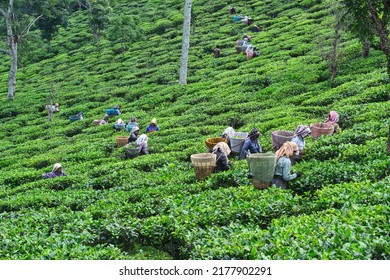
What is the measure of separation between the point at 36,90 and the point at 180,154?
2401 cm

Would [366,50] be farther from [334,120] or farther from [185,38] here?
[185,38]

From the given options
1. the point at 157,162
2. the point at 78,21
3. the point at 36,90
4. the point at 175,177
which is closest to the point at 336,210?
the point at 175,177

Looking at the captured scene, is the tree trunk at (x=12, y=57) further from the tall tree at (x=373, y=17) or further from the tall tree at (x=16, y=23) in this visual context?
the tall tree at (x=373, y=17)

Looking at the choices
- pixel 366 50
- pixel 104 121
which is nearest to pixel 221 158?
pixel 104 121

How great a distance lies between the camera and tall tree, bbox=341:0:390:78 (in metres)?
8.68

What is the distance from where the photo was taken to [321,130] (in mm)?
12227

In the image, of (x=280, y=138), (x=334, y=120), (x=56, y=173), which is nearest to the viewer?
(x=280, y=138)

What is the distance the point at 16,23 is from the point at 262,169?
120 feet

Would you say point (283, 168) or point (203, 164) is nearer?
point (283, 168)

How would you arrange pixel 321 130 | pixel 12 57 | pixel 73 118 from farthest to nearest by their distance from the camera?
pixel 12 57, pixel 73 118, pixel 321 130

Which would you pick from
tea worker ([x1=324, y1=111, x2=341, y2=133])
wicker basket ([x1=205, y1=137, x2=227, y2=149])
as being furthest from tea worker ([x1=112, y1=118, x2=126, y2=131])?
tea worker ([x1=324, y1=111, x2=341, y2=133])

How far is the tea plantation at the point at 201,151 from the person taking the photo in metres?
6.98

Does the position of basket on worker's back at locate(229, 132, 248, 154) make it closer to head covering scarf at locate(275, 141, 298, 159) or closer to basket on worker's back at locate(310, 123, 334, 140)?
basket on worker's back at locate(310, 123, 334, 140)

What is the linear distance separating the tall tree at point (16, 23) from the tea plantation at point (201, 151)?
2170 millimetres
